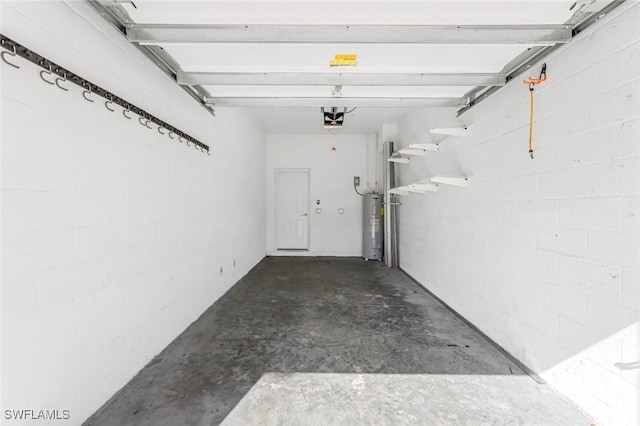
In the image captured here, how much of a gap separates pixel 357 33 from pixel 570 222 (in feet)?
5.38

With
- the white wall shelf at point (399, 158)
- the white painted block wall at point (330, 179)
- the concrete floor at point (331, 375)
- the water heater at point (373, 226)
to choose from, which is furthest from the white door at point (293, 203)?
the concrete floor at point (331, 375)

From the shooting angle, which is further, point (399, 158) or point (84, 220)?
point (399, 158)

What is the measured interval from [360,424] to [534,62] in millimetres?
2455

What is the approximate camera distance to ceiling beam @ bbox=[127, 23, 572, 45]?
5.24 ft

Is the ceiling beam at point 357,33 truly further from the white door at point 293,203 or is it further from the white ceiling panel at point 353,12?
the white door at point 293,203

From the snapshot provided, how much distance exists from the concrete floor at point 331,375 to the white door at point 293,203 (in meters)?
3.03

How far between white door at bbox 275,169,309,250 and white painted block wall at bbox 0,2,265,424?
3.54m

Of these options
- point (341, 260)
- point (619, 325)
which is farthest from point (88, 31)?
point (341, 260)

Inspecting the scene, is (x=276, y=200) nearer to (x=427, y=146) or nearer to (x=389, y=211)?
(x=389, y=211)

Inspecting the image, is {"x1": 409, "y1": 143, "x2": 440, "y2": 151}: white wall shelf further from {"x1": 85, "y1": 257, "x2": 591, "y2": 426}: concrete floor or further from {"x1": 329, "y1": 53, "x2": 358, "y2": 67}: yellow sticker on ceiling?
{"x1": 85, "y1": 257, "x2": 591, "y2": 426}: concrete floor

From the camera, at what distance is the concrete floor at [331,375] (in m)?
1.52

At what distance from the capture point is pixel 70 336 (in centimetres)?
137

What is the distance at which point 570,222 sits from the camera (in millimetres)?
1610

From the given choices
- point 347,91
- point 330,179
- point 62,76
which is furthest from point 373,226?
point 62,76
